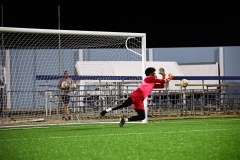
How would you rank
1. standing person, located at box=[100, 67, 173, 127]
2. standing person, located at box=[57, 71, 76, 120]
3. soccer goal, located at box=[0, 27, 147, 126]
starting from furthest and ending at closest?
1. standing person, located at box=[57, 71, 76, 120]
2. soccer goal, located at box=[0, 27, 147, 126]
3. standing person, located at box=[100, 67, 173, 127]

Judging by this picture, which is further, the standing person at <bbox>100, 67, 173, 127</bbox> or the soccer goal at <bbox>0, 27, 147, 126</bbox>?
the soccer goal at <bbox>0, 27, 147, 126</bbox>

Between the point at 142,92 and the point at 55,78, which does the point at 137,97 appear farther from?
the point at 55,78

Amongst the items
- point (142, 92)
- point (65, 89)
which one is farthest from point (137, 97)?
point (65, 89)

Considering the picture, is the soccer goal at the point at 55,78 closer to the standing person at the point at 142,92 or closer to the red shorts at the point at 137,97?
the standing person at the point at 142,92

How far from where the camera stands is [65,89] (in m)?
13.6

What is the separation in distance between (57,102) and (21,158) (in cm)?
834

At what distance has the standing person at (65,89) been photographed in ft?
44.3

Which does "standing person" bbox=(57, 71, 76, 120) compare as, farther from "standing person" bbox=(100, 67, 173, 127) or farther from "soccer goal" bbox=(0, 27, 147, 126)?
"standing person" bbox=(100, 67, 173, 127)

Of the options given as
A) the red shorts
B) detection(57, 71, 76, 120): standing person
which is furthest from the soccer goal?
the red shorts

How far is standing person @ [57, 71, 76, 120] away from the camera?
13.5 m

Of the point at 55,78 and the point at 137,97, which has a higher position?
the point at 55,78

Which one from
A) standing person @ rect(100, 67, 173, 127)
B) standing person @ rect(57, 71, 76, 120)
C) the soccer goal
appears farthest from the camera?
standing person @ rect(57, 71, 76, 120)

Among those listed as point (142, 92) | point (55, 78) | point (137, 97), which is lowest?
point (137, 97)

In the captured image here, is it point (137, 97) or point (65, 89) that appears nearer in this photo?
point (137, 97)
